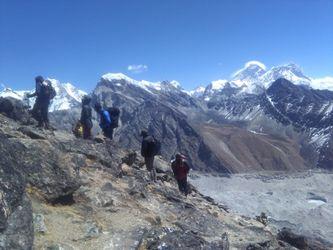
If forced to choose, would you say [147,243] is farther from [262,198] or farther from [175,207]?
[262,198]

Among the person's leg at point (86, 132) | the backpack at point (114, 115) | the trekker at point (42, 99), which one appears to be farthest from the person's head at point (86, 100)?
the trekker at point (42, 99)

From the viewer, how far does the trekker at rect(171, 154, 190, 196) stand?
84.9ft

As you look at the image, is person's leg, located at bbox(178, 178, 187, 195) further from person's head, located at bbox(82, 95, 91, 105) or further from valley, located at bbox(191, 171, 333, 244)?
valley, located at bbox(191, 171, 333, 244)

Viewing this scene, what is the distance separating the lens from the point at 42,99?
94.2 ft

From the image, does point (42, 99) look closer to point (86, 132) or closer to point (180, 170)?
point (86, 132)

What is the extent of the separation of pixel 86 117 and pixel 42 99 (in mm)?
3133

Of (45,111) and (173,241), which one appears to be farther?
(45,111)

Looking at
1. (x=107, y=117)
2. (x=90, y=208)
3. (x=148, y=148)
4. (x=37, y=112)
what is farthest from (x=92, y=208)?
(x=37, y=112)

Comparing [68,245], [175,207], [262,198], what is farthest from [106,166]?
[262,198]

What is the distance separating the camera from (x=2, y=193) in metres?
11.7

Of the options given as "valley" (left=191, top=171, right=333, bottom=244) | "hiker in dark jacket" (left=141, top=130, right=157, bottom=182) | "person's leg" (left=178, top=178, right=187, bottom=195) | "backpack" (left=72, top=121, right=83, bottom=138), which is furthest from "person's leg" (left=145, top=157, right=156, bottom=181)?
"valley" (left=191, top=171, right=333, bottom=244)

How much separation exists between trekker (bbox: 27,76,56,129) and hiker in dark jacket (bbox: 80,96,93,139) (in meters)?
2.33

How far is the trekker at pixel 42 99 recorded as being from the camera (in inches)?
1090

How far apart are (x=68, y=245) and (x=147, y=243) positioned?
77.1 inches
